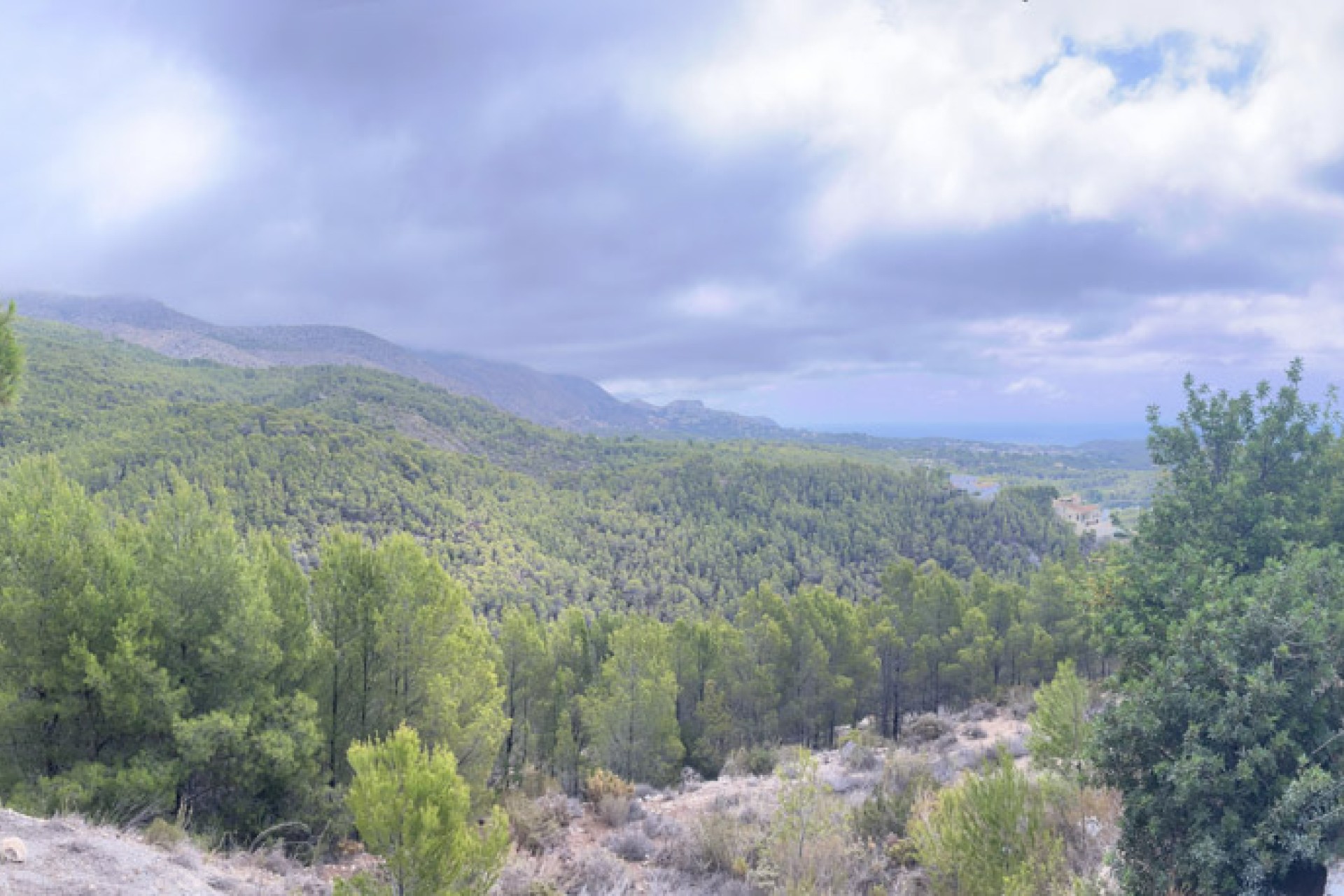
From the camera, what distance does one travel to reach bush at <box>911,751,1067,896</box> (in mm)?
6805

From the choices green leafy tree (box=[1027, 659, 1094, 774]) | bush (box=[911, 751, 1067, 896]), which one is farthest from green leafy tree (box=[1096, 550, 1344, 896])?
green leafy tree (box=[1027, 659, 1094, 774])

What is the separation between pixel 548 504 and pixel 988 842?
4420 inches

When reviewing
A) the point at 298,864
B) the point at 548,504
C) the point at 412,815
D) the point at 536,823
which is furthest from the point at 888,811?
the point at 548,504

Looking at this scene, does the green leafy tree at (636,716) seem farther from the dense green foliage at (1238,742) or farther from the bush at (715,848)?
the dense green foliage at (1238,742)

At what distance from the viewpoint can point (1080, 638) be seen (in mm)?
29812

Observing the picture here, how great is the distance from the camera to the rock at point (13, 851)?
6.25 meters

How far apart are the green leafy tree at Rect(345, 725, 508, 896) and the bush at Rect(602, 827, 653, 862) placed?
4764mm

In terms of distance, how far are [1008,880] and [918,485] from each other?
124 meters

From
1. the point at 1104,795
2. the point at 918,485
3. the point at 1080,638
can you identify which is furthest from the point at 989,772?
the point at 918,485

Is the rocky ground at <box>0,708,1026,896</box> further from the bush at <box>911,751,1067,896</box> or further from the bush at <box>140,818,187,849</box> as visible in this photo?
the bush at <box>911,751,1067,896</box>

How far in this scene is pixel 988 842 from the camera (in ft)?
22.7

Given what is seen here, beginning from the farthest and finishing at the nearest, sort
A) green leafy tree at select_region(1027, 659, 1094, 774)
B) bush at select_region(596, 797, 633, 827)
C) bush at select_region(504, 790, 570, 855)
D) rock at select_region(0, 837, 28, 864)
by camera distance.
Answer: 1. bush at select_region(596, 797, 633, 827)
2. green leafy tree at select_region(1027, 659, 1094, 774)
3. bush at select_region(504, 790, 570, 855)
4. rock at select_region(0, 837, 28, 864)

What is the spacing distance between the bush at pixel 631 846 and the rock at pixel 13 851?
7.04 metres

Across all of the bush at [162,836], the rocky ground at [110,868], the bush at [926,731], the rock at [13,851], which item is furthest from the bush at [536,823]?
the bush at [926,731]
